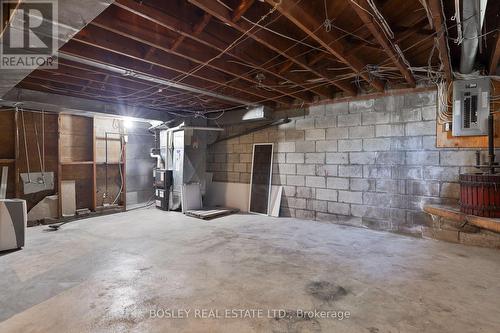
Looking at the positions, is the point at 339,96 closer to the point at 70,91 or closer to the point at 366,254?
the point at 366,254

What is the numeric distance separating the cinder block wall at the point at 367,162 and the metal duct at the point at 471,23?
4.07 ft

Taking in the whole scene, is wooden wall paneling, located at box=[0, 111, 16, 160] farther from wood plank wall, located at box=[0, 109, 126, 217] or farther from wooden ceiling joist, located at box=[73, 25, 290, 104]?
wooden ceiling joist, located at box=[73, 25, 290, 104]

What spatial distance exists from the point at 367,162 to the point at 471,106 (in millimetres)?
1519

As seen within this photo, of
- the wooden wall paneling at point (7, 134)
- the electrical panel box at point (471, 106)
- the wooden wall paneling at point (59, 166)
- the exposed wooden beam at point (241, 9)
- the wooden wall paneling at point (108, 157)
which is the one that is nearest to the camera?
the exposed wooden beam at point (241, 9)

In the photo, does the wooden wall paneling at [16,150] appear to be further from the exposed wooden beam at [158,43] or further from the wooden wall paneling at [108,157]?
the exposed wooden beam at [158,43]

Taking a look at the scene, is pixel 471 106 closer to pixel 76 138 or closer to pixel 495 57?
pixel 495 57

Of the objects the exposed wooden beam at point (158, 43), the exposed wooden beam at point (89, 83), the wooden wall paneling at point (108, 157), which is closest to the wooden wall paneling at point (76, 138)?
the wooden wall paneling at point (108, 157)

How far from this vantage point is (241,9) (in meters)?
2.10

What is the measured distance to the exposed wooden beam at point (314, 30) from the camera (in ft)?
6.63

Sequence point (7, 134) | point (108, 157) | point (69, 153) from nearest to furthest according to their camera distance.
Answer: point (7, 134)
point (69, 153)
point (108, 157)

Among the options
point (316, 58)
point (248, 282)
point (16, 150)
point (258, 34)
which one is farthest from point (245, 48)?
point (16, 150)

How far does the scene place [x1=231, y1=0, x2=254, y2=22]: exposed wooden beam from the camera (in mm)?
2039

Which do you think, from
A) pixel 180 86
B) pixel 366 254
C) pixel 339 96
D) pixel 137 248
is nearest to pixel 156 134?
pixel 180 86

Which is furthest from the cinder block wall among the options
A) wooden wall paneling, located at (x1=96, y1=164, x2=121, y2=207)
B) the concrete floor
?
wooden wall paneling, located at (x1=96, y1=164, x2=121, y2=207)
